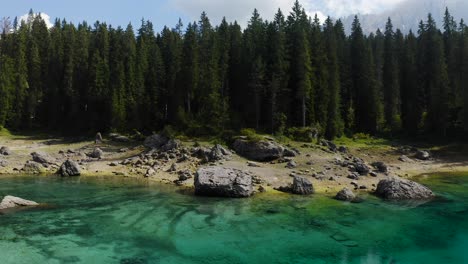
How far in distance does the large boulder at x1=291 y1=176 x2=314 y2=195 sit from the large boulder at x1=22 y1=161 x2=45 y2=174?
31280 millimetres

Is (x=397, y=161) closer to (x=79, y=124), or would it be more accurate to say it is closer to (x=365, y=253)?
(x=365, y=253)

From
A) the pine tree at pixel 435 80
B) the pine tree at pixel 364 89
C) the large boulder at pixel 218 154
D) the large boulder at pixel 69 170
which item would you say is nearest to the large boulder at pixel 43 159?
the large boulder at pixel 69 170

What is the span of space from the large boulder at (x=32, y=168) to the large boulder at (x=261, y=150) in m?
24.9

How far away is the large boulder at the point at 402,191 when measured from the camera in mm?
36938

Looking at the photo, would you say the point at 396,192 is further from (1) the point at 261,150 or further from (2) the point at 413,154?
(2) the point at 413,154

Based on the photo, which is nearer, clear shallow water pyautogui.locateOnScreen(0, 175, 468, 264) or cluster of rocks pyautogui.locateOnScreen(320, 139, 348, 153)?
clear shallow water pyautogui.locateOnScreen(0, 175, 468, 264)

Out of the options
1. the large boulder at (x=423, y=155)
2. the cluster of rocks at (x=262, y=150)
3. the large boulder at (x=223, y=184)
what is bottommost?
the large boulder at (x=223, y=184)

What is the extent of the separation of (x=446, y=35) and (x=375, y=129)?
41.1 metres

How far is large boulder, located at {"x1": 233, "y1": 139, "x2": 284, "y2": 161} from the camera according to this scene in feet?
175

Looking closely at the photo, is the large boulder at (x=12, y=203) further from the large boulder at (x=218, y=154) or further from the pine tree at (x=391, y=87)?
the pine tree at (x=391, y=87)

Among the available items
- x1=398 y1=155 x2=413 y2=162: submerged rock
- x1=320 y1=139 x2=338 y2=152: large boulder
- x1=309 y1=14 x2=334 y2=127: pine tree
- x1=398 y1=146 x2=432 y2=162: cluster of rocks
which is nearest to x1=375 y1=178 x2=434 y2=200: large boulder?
x1=398 y1=155 x2=413 y2=162: submerged rock

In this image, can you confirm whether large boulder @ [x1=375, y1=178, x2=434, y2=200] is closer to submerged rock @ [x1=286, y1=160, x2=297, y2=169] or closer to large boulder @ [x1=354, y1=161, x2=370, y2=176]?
large boulder @ [x1=354, y1=161, x2=370, y2=176]

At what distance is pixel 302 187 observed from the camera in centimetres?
3841

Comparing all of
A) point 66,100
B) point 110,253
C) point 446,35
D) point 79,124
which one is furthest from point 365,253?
point 446,35
